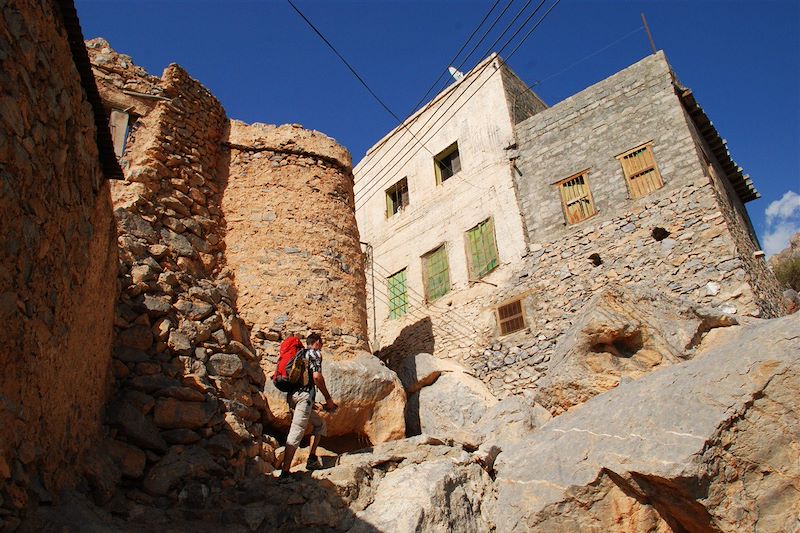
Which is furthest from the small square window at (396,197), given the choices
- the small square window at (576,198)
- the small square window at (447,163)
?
the small square window at (576,198)

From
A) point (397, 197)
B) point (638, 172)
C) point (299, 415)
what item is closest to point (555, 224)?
point (638, 172)

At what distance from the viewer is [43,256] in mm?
3246

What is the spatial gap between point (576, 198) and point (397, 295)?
5917mm

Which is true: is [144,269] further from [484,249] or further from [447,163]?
[447,163]

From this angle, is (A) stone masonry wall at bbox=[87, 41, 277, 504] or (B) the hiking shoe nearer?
(A) stone masonry wall at bbox=[87, 41, 277, 504]

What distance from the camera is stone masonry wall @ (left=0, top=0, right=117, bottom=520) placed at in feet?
9.26

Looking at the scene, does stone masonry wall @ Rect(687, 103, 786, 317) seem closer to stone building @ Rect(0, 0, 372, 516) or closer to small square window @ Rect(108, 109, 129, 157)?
stone building @ Rect(0, 0, 372, 516)

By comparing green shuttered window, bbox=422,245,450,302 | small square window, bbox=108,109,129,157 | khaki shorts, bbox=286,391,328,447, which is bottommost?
khaki shorts, bbox=286,391,328,447

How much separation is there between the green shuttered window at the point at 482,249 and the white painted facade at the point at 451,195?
15cm

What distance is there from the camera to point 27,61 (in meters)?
3.00

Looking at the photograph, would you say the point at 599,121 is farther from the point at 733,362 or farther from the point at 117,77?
the point at 117,77

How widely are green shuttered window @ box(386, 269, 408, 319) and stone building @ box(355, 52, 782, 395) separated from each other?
0.04 meters

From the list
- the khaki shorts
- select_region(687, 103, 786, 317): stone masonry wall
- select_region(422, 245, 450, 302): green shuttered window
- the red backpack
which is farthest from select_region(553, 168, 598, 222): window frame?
the khaki shorts

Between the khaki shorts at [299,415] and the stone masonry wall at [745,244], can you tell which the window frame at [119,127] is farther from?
the stone masonry wall at [745,244]
